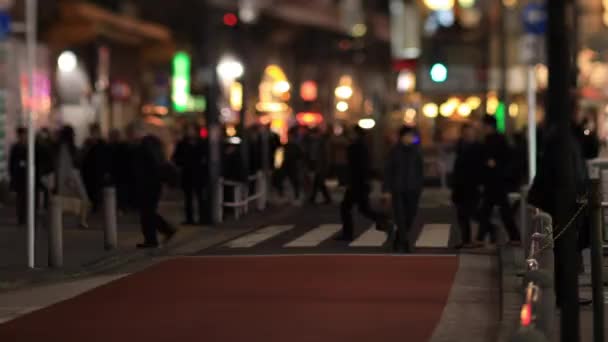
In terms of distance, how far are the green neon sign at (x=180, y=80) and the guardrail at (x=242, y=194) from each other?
83.5 feet

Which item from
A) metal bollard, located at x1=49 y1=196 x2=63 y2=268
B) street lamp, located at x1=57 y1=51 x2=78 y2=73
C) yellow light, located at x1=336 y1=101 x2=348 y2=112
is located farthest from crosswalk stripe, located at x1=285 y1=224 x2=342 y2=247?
yellow light, located at x1=336 y1=101 x2=348 y2=112

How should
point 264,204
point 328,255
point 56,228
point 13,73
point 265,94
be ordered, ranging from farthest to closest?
point 265,94 → point 13,73 → point 264,204 → point 328,255 → point 56,228

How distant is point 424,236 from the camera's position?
74.3 feet

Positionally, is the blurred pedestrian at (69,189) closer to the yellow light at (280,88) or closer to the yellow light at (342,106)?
the yellow light at (280,88)

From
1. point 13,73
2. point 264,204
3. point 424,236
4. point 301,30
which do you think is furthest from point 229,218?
point 301,30

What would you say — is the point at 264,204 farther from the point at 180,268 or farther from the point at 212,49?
the point at 180,268

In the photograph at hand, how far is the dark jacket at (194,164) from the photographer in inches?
1027

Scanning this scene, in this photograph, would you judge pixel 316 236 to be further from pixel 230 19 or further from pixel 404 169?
pixel 230 19

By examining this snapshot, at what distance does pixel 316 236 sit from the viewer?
2289cm

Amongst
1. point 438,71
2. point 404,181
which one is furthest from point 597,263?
point 438,71

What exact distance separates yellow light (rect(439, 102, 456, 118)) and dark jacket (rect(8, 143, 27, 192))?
22328mm

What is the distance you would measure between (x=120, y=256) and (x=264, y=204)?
10657mm

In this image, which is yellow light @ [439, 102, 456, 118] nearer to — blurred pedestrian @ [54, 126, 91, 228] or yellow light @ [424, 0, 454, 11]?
yellow light @ [424, 0, 454, 11]

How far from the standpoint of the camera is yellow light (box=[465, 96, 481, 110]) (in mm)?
44478
